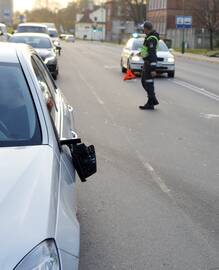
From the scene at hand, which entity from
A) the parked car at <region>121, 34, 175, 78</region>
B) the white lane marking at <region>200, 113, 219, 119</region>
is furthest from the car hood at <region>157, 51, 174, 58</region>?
the white lane marking at <region>200, 113, 219, 119</region>

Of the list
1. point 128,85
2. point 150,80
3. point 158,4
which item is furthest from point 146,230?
point 158,4

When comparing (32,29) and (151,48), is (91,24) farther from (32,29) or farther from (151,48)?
(151,48)

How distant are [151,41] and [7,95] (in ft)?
30.8

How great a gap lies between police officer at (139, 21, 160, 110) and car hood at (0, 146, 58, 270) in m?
9.69

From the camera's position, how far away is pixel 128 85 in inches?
753

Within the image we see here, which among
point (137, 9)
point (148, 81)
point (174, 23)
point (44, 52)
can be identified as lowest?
point (148, 81)

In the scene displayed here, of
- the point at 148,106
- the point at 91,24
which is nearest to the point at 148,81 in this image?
the point at 148,106

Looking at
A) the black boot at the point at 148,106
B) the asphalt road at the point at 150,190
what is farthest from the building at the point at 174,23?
the asphalt road at the point at 150,190

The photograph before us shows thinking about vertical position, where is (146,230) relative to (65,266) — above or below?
below

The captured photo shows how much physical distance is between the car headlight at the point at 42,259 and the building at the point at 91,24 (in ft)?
483

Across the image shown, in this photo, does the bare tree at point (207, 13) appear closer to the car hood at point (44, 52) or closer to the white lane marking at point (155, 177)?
the car hood at point (44, 52)

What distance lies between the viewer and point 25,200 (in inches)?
115

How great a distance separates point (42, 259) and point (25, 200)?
42 centimetres

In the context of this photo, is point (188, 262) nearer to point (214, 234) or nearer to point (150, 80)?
point (214, 234)
